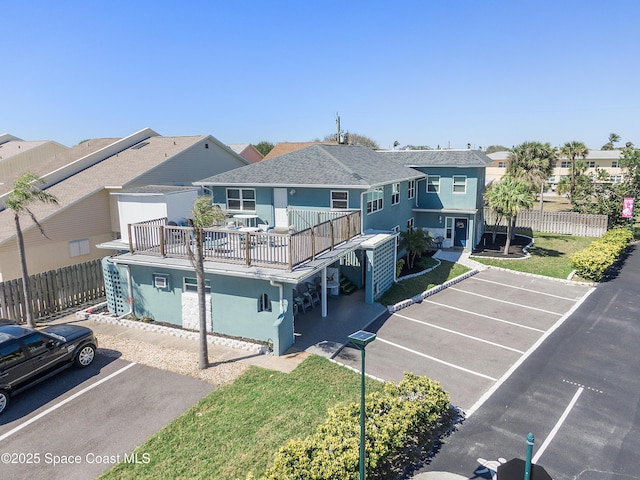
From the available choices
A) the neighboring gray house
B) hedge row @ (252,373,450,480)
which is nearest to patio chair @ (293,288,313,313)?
hedge row @ (252,373,450,480)

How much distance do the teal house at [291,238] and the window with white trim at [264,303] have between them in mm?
44

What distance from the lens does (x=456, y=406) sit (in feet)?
34.2

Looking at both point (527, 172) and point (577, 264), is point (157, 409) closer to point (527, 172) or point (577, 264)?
point (577, 264)

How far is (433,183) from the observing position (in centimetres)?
2770

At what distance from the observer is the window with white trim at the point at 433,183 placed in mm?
27562

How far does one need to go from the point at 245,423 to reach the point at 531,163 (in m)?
29.5

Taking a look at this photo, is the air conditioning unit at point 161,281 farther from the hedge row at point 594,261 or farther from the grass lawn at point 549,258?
the hedge row at point 594,261

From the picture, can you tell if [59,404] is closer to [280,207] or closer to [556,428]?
[556,428]

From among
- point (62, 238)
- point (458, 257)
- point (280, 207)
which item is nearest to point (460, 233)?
point (458, 257)

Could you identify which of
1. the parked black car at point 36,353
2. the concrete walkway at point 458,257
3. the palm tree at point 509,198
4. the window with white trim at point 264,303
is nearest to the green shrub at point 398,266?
the concrete walkway at point 458,257

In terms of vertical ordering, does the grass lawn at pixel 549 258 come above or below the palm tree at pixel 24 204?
below

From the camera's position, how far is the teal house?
516 inches

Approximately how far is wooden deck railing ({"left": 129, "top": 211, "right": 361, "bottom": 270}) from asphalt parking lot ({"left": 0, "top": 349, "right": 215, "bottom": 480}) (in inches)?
152

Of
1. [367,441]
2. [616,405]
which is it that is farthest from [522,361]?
[367,441]
